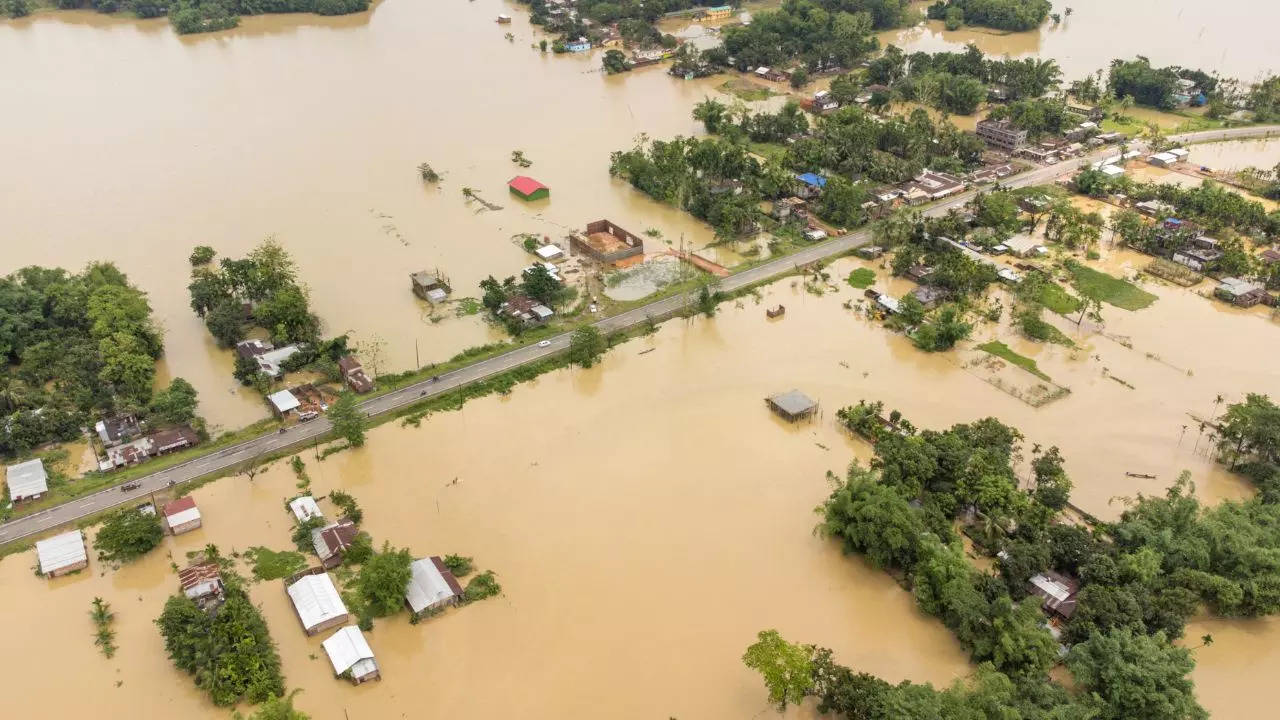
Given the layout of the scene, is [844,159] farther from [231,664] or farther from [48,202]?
[48,202]

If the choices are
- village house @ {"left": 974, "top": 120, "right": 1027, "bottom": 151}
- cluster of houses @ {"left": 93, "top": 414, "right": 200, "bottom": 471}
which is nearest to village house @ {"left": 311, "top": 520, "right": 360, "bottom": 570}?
cluster of houses @ {"left": 93, "top": 414, "right": 200, "bottom": 471}

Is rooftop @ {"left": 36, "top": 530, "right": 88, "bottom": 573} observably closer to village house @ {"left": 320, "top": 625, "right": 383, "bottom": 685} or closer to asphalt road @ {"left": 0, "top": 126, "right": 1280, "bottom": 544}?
asphalt road @ {"left": 0, "top": 126, "right": 1280, "bottom": 544}

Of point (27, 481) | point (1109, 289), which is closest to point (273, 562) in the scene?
point (27, 481)

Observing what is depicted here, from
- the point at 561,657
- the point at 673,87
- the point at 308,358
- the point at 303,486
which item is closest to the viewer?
the point at 561,657

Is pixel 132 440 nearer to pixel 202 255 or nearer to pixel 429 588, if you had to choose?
pixel 429 588

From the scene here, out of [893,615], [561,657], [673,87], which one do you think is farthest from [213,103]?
[893,615]

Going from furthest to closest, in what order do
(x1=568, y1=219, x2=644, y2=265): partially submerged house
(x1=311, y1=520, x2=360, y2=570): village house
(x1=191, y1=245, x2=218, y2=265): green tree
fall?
(x1=568, y1=219, x2=644, y2=265): partially submerged house < (x1=191, y1=245, x2=218, y2=265): green tree < (x1=311, y1=520, x2=360, y2=570): village house
